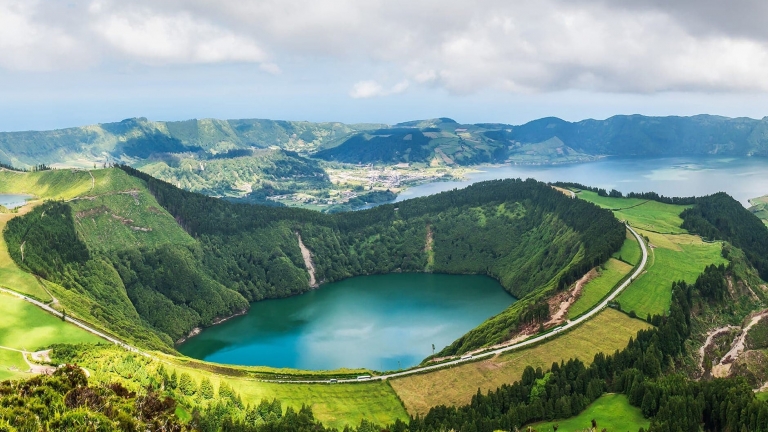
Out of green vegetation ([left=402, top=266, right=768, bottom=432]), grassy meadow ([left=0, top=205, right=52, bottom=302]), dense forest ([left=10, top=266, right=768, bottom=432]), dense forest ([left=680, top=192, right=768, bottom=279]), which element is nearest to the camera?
dense forest ([left=10, top=266, right=768, bottom=432])

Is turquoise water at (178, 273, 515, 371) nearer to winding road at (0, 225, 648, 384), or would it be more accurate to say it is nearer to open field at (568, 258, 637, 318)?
winding road at (0, 225, 648, 384)

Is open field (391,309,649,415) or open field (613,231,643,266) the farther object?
open field (613,231,643,266)

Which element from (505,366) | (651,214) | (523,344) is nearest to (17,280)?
(505,366)

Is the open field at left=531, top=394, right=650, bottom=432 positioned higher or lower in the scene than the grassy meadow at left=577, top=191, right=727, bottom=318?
lower

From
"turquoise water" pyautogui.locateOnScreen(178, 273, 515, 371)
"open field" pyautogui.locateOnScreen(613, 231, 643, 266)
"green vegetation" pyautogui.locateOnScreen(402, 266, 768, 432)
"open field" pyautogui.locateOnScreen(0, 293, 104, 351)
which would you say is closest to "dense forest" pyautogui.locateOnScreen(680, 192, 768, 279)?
"open field" pyautogui.locateOnScreen(613, 231, 643, 266)

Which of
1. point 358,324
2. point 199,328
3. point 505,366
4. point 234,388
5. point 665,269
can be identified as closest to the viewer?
point 234,388

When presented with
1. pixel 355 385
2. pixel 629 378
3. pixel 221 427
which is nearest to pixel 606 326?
pixel 629 378

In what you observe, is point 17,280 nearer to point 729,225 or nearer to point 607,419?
point 607,419

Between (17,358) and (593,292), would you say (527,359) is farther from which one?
(17,358)
